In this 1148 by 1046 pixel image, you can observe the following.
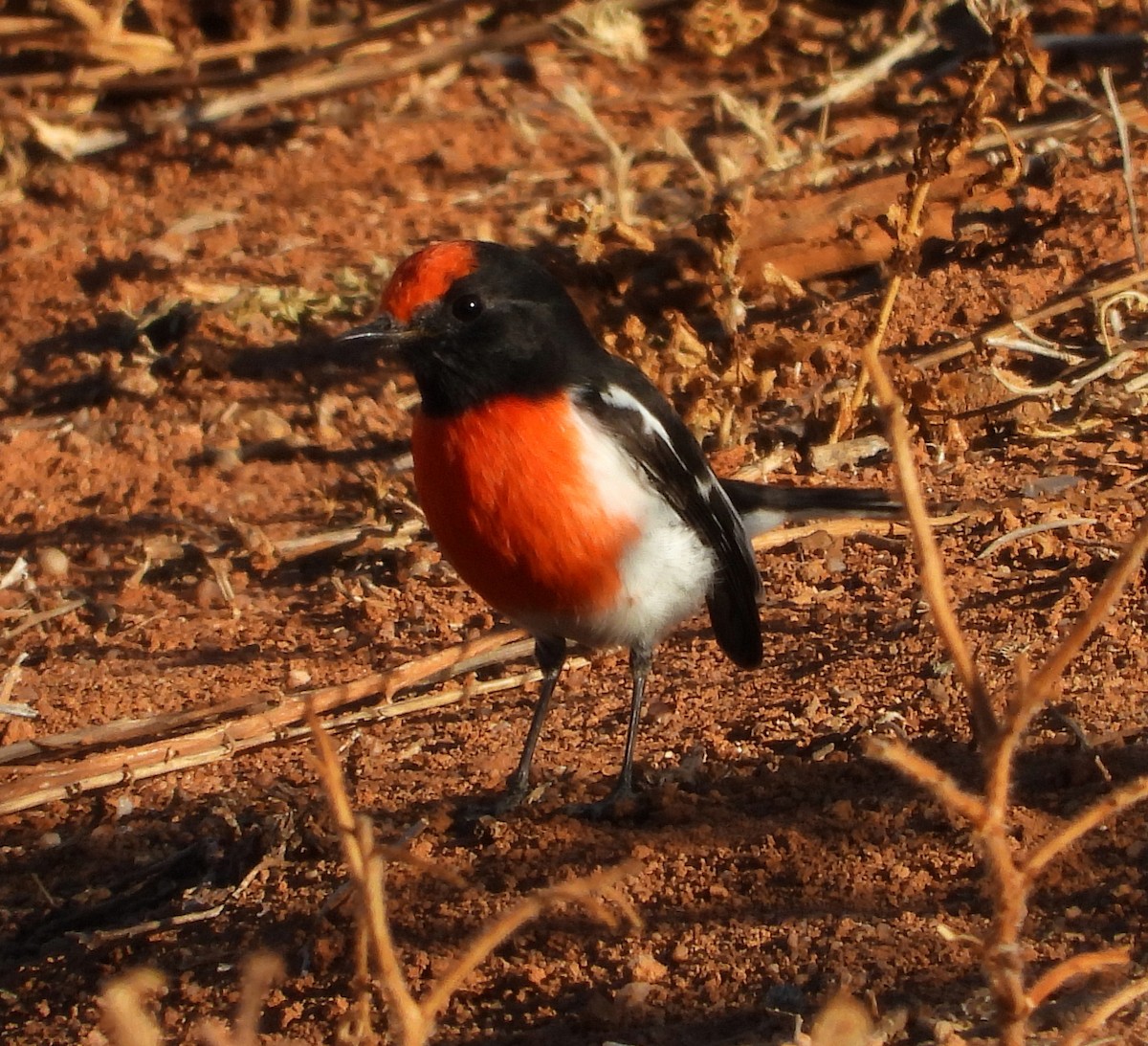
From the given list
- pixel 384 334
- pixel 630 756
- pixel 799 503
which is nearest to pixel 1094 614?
pixel 630 756

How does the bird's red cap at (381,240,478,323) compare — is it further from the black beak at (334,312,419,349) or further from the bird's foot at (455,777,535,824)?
the bird's foot at (455,777,535,824)

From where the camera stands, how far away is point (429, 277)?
5043mm

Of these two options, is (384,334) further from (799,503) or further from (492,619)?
(799,503)

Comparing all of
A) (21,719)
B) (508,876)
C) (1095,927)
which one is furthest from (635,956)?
(21,719)

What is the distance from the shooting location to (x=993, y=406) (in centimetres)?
654

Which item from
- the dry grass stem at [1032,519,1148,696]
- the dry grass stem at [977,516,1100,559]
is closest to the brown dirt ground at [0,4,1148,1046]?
the dry grass stem at [977,516,1100,559]

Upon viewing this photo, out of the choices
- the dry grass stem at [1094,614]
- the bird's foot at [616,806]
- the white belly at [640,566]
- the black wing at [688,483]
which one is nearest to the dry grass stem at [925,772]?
the dry grass stem at [1094,614]

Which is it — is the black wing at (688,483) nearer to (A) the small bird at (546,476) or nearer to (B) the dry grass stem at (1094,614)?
(A) the small bird at (546,476)

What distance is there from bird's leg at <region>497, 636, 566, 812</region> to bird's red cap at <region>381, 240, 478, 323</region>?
3.81ft

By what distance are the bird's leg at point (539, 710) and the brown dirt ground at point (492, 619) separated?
3.5 inches

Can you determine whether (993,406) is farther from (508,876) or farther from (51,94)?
(51,94)

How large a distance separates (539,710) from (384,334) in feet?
4.18

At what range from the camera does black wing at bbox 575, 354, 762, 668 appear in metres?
5.11

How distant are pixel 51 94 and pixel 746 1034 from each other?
7.90 meters
